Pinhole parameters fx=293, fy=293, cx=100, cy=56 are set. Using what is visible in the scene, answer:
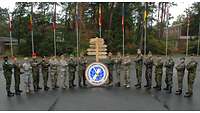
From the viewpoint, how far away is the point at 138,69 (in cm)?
1265

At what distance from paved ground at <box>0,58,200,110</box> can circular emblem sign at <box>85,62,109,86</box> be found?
350mm

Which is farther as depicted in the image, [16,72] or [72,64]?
[72,64]

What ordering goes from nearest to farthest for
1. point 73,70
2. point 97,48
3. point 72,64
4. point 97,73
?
point 72,64 < point 73,70 < point 97,73 < point 97,48

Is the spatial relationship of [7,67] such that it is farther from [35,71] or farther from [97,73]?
[97,73]

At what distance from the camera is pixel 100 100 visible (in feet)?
33.0

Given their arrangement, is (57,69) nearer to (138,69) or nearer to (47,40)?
(138,69)

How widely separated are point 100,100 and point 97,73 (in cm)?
270

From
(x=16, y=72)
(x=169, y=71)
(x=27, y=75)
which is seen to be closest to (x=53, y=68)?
(x=27, y=75)

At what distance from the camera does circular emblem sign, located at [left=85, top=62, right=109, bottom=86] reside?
12.6 meters

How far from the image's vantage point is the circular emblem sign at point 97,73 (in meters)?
12.6

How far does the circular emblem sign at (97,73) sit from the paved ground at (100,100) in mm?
350

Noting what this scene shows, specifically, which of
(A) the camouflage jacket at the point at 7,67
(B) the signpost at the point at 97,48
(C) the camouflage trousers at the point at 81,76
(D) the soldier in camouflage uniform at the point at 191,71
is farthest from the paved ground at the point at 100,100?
(B) the signpost at the point at 97,48

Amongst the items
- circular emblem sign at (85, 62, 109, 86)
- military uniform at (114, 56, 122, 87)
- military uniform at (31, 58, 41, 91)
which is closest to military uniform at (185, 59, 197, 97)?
military uniform at (114, 56, 122, 87)

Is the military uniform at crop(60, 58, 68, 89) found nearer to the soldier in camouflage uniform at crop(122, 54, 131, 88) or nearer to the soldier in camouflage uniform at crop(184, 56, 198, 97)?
the soldier in camouflage uniform at crop(122, 54, 131, 88)
